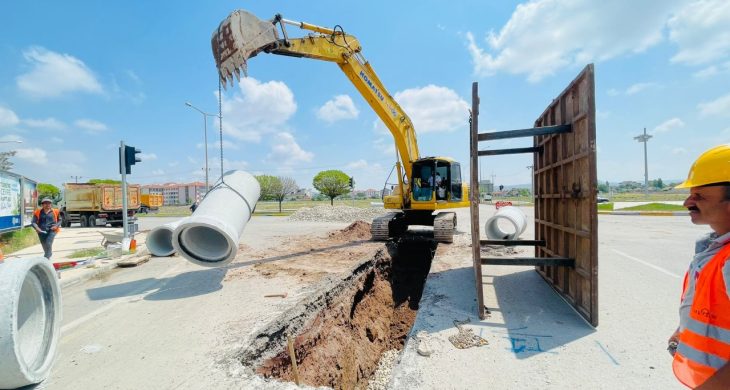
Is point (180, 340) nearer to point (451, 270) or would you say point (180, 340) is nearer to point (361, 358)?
point (361, 358)

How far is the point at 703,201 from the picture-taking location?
1728mm

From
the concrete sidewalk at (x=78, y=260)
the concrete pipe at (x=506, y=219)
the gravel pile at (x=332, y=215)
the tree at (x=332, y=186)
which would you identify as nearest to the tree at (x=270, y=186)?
the tree at (x=332, y=186)

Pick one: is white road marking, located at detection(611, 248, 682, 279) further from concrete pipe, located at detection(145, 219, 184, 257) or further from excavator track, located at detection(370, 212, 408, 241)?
concrete pipe, located at detection(145, 219, 184, 257)

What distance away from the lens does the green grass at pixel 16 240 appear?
37.8ft

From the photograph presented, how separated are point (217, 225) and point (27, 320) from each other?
10.0ft

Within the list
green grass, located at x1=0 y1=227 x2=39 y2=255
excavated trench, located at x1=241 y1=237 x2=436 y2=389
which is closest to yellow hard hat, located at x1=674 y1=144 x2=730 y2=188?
excavated trench, located at x1=241 y1=237 x2=436 y2=389

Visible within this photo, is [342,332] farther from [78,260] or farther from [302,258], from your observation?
[78,260]

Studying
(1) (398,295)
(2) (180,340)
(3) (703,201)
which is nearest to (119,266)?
(2) (180,340)

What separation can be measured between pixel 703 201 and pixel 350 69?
9.83 m

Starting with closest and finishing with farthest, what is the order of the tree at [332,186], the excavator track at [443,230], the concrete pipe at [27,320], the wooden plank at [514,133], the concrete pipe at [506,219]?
the concrete pipe at [27,320], the wooden plank at [514,133], the excavator track at [443,230], the concrete pipe at [506,219], the tree at [332,186]

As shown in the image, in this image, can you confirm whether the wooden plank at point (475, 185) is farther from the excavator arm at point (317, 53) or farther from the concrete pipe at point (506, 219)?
the concrete pipe at point (506, 219)

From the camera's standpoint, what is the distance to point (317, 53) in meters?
9.88

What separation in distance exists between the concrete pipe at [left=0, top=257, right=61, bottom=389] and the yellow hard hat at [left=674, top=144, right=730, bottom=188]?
4.56 m

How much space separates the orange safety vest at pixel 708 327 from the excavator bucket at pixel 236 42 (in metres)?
7.90
